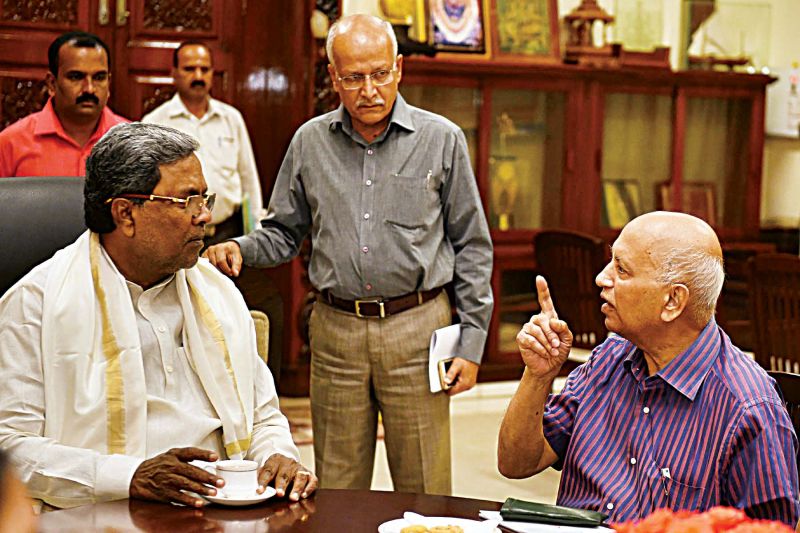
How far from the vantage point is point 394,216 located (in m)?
3.25

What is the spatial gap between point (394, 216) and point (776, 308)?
1.48 m

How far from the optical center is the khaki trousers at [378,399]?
328 centimetres

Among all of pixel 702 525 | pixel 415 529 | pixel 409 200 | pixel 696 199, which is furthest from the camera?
pixel 696 199

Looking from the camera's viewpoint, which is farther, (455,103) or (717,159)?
(717,159)

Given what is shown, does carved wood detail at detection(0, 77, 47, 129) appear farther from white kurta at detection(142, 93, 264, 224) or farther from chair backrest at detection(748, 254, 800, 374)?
chair backrest at detection(748, 254, 800, 374)

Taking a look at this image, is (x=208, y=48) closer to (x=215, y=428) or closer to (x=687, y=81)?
(x=687, y=81)

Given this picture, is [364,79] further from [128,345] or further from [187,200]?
[128,345]

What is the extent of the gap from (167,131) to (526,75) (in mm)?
4598

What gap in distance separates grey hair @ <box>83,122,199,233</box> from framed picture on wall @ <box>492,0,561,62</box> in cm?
461

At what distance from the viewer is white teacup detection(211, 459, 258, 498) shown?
2.01m

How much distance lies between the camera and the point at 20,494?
2.86 feet

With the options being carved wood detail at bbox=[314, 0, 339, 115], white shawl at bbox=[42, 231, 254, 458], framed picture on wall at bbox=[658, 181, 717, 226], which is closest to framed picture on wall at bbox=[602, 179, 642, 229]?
framed picture on wall at bbox=[658, 181, 717, 226]

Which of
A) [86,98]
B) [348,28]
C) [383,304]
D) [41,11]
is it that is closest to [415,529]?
[383,304]

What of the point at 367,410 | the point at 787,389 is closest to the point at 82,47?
the point at 367,410
